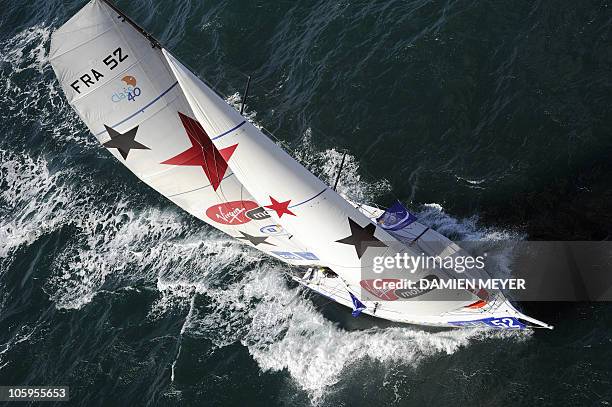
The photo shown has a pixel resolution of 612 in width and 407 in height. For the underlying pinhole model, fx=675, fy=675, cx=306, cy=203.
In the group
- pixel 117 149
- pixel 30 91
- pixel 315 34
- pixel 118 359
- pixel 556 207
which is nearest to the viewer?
pixel 117 149

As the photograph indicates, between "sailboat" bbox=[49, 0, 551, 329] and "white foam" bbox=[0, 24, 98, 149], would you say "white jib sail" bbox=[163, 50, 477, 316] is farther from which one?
"white foam" bbox=[0, 24, 98, 149]

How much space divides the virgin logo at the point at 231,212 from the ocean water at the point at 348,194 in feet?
14.1

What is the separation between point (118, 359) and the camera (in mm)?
34125

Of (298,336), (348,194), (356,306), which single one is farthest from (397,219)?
(298,336)

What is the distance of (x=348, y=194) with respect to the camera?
35.1m

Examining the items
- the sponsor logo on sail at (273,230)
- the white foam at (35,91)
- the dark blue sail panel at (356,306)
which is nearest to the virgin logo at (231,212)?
the sponsor logo on sail at (273,230)

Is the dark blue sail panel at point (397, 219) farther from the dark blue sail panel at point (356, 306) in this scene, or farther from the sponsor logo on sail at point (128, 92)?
the sponsor logo on sail at point (128, 92)

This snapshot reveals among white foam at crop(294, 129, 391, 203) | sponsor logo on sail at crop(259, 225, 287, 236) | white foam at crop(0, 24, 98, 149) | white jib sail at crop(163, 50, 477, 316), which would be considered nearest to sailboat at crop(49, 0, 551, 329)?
white jib sail at crop(163, 50, 477, 316)

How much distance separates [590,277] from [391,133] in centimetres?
1269

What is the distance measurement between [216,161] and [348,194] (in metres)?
8.18

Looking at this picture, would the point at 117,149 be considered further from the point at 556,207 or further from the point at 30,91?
the point at 30,91

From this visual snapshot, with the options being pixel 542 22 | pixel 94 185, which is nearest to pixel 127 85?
pixel 94 185

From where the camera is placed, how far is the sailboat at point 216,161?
26.5 metres

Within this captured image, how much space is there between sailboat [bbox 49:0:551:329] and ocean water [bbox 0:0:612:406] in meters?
1.76
